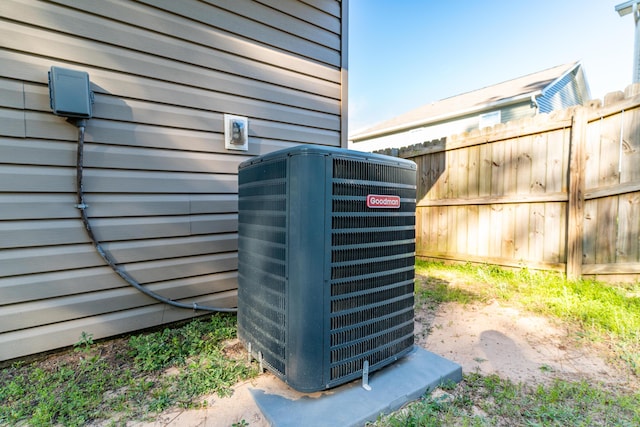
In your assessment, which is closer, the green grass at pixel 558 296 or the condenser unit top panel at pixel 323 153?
the condenser unit top panel at pixel 323 153

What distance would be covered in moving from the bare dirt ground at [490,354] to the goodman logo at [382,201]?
0.93 m

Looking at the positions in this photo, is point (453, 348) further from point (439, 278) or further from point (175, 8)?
point (175, 8)

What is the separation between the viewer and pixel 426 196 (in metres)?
4.28

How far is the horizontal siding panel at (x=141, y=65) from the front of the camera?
1.54 meters

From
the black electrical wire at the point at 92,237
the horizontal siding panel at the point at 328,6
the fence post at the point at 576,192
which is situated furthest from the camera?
the fence post at the point at 576,192

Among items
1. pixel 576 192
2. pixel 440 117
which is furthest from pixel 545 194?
pixel 440 117

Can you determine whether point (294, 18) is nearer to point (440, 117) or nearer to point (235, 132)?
point (235, 132)

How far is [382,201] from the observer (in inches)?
53.3

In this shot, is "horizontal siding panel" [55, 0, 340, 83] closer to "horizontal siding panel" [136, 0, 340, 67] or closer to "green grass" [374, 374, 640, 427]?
"horizontal siding panel" [136, 0, 340, 67]

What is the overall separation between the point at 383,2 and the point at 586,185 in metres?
6.84

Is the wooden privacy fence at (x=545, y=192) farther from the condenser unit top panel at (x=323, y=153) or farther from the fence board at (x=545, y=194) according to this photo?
the condenser unit top panel at (x=323, y=153)

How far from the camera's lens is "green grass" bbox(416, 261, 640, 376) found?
1.92 m

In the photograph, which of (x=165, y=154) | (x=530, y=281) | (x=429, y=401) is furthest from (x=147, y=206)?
(x=530, y=281)

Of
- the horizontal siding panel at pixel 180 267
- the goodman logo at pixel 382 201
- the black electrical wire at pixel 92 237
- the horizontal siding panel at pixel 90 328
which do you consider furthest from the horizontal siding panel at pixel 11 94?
the goodman logo at pixel 382 201
